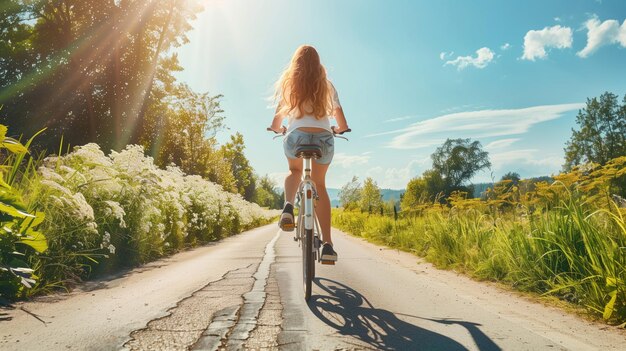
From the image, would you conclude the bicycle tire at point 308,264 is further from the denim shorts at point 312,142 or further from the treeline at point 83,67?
the treeline at point 83,67

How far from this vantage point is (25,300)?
3.63 metres

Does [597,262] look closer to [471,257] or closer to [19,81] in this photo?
[471,257]

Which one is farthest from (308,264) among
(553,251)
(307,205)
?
(553,251)

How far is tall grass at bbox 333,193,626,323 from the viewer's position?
3337 mm

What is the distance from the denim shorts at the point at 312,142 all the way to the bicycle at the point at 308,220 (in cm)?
11

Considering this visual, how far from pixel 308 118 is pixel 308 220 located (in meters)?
1.08

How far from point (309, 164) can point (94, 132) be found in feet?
62.4

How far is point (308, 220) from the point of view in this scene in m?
3.96

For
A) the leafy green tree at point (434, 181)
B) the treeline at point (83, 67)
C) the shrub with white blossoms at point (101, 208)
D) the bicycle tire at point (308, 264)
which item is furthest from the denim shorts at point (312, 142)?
the leafy green tree at point (434, 181)

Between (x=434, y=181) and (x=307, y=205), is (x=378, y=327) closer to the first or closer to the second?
(x=307, y=205)

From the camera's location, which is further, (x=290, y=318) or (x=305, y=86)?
(x=305, y=86)

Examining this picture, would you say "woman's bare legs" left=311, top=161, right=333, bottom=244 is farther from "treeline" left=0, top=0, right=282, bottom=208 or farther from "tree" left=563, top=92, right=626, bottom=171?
"tree" left=563, top=92, right=626, bottom=171

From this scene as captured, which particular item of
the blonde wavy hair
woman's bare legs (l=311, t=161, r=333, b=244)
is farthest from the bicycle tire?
the blonde wavy hair

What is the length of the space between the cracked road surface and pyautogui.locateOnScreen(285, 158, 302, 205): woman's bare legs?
3.20ft
